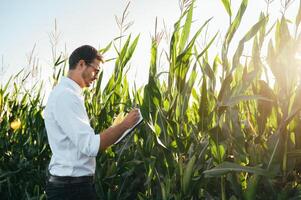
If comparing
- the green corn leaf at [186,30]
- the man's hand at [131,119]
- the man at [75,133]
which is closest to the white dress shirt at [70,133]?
the man at [75,133]

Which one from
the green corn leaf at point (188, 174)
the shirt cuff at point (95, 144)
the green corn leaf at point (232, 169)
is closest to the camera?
the green corn leaf at point (232, 169)

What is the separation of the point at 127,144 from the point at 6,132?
1487 mm

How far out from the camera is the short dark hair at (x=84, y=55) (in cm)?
195

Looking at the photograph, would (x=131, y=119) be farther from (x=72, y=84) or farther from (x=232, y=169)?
(x=232, y=169)

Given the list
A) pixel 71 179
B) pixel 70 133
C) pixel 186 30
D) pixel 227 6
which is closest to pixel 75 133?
pixel 70 133

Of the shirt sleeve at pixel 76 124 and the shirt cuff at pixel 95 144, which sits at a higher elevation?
the shirt sleeve at pixel 76 124

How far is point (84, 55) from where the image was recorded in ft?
6.40

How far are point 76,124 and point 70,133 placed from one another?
0.17ft

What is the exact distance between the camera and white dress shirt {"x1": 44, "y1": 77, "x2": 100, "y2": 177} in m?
1.74

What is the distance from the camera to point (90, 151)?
174 centimetres

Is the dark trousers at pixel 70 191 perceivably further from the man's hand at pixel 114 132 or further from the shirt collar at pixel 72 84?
the shirt collar at pixel 72 84

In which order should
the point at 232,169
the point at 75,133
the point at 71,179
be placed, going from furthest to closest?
the point at 71,179 < the point at 75,133 < the point at 232,169

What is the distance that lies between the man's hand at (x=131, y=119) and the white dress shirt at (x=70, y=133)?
0.12 metres

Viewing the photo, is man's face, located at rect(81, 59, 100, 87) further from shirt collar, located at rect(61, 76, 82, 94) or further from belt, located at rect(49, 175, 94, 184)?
belt, located at rect(49, 175, 94, 184)
